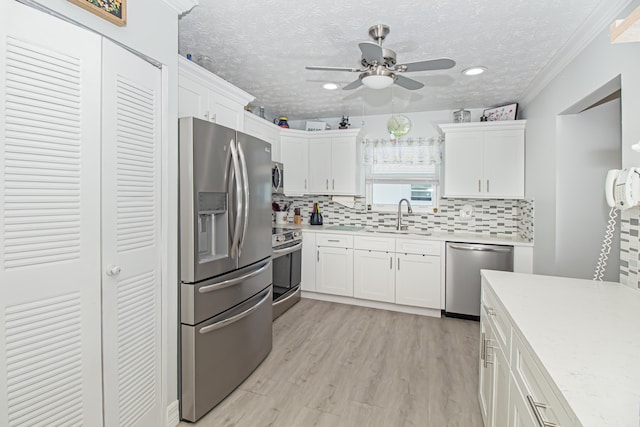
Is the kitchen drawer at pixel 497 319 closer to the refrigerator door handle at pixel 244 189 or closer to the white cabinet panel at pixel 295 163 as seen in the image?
the refrigerator door handle at pixel 244 189

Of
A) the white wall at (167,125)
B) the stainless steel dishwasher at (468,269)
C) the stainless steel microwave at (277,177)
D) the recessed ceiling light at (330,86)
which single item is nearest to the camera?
the white wall at (167,125)

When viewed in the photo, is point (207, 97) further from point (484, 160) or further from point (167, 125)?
point (484, 160)

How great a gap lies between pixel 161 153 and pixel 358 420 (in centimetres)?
196

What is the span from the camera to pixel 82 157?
1.28 metres

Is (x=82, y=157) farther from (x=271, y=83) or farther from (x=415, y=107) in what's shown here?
(x=415, y=107)

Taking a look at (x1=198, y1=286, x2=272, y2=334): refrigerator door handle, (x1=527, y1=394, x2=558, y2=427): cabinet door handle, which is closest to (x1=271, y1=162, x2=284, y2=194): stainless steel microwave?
(x1=198, y1=286, x2=272, y2=334): refrigerator door handle

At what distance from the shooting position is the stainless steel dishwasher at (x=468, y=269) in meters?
3.34

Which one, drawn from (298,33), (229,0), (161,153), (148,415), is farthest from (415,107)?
(148,415)

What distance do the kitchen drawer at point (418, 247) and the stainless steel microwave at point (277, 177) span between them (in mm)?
1616

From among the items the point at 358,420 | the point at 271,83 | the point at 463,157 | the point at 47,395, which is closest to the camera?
the point at 47,395

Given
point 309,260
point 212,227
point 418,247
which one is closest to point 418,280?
point 418,247

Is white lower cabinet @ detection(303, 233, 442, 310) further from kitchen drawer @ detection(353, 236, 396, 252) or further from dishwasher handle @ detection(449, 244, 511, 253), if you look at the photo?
dishwasher handle @ detection(449, 244, 511, 253)

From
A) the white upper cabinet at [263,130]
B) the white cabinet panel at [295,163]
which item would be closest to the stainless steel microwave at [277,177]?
the white upper cabinet at [263,130]

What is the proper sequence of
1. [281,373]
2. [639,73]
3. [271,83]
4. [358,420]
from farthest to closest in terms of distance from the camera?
[271,83] → [281,373] → [358,420] → [639,73]
